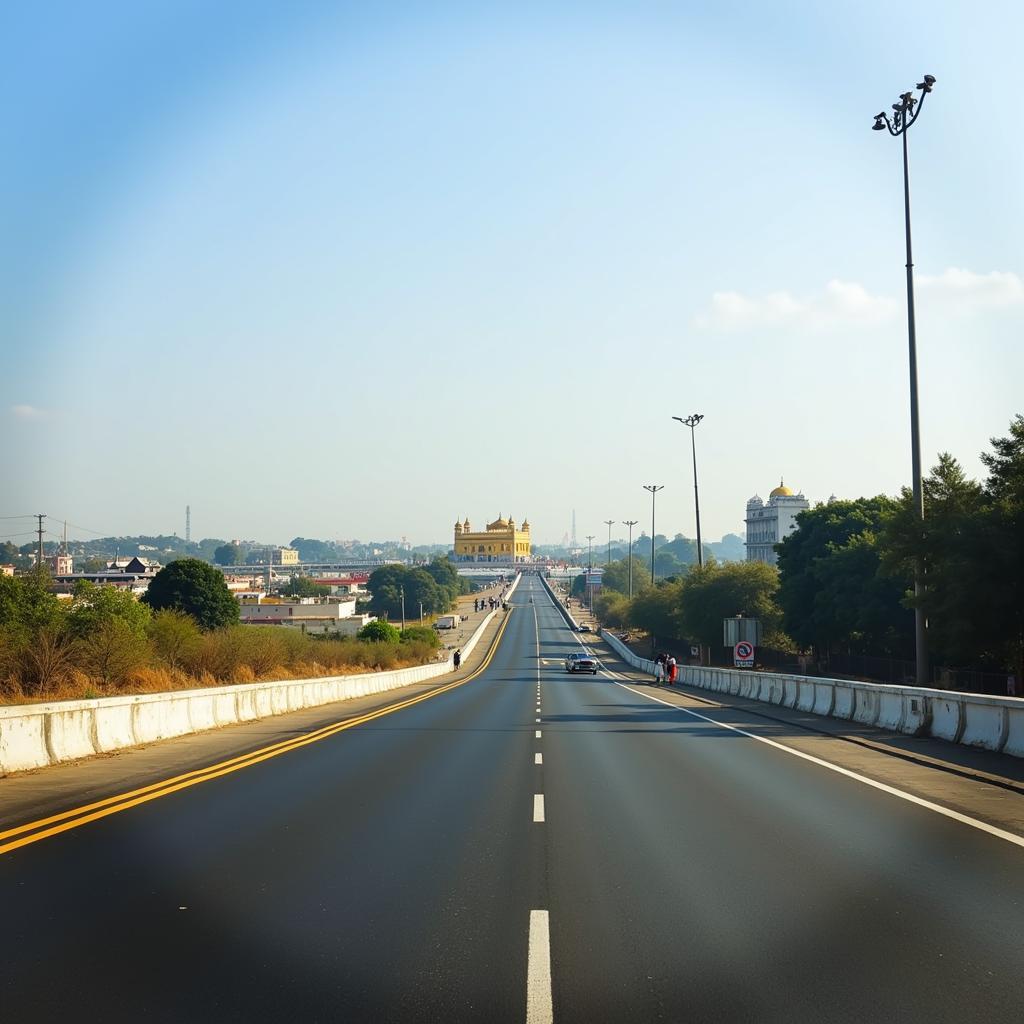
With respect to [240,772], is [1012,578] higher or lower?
higher

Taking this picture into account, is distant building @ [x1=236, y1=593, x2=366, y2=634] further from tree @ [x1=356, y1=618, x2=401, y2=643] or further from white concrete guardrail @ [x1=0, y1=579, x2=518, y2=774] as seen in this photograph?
white concrete guardrail @ [x1=0, y1=579, x2=518, y2=774]

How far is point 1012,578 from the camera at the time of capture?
Result: 37.5 meters

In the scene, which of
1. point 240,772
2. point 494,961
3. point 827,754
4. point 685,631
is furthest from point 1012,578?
point 685,631

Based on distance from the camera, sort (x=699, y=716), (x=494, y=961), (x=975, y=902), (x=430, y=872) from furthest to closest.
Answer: (x=699, y=716), (x=430, y=872), (x=975, y=902), (x=494, y=961)

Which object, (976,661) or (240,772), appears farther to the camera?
(976,661)

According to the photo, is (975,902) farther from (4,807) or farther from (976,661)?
(976,661)

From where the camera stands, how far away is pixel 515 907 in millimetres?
8398

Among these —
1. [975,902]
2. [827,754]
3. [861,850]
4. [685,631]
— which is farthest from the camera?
[685,631]

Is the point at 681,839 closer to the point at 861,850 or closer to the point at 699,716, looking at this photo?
the point at 861,850

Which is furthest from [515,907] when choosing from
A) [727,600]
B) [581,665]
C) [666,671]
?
[727,600]

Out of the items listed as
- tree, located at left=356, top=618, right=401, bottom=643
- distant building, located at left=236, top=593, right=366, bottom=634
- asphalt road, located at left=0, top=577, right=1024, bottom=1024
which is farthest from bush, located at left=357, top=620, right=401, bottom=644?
asphalt road, located at left=0, top=577, right=1024, bottom=1024

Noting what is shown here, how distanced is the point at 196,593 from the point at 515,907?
3457 inches

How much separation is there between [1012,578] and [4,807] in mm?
32095

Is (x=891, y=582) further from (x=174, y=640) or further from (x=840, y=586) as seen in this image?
(x=174, y=640)
